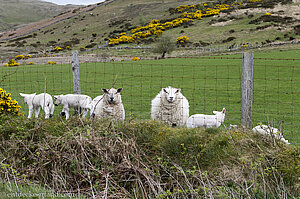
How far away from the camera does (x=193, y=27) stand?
6178cm

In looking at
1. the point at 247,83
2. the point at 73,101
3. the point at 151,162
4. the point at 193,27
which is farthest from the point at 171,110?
the point at 193,27

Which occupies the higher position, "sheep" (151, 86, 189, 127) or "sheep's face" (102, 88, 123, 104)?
"sheep's face" (102, 88, 123, 104)

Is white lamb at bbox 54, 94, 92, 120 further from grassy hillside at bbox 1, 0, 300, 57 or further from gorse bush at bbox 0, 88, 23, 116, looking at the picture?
grassy hillside at bbox 1, 0, 300, 57

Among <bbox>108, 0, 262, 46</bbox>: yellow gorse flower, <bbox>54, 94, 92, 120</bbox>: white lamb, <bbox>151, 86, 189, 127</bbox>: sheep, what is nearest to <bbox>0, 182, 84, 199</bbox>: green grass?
<bbox>151, 86, 189, 127</bbox>: sheep

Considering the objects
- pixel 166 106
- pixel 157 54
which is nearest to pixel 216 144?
pixel 166 106

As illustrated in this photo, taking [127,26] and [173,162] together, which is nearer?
[173,162]

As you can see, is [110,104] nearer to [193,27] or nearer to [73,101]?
[73,101]

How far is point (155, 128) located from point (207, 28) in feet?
185

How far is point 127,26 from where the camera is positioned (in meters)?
78.6

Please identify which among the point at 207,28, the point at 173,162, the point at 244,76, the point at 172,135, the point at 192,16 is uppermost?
the point at 192,16

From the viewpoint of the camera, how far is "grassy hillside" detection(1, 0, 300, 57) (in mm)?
48906

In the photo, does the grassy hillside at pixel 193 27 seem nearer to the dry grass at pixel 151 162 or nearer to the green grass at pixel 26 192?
the dry grass at pixel 151 162

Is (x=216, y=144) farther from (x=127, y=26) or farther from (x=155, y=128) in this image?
(x=127, y=26)

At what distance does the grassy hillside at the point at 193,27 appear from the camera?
48.9 metres
